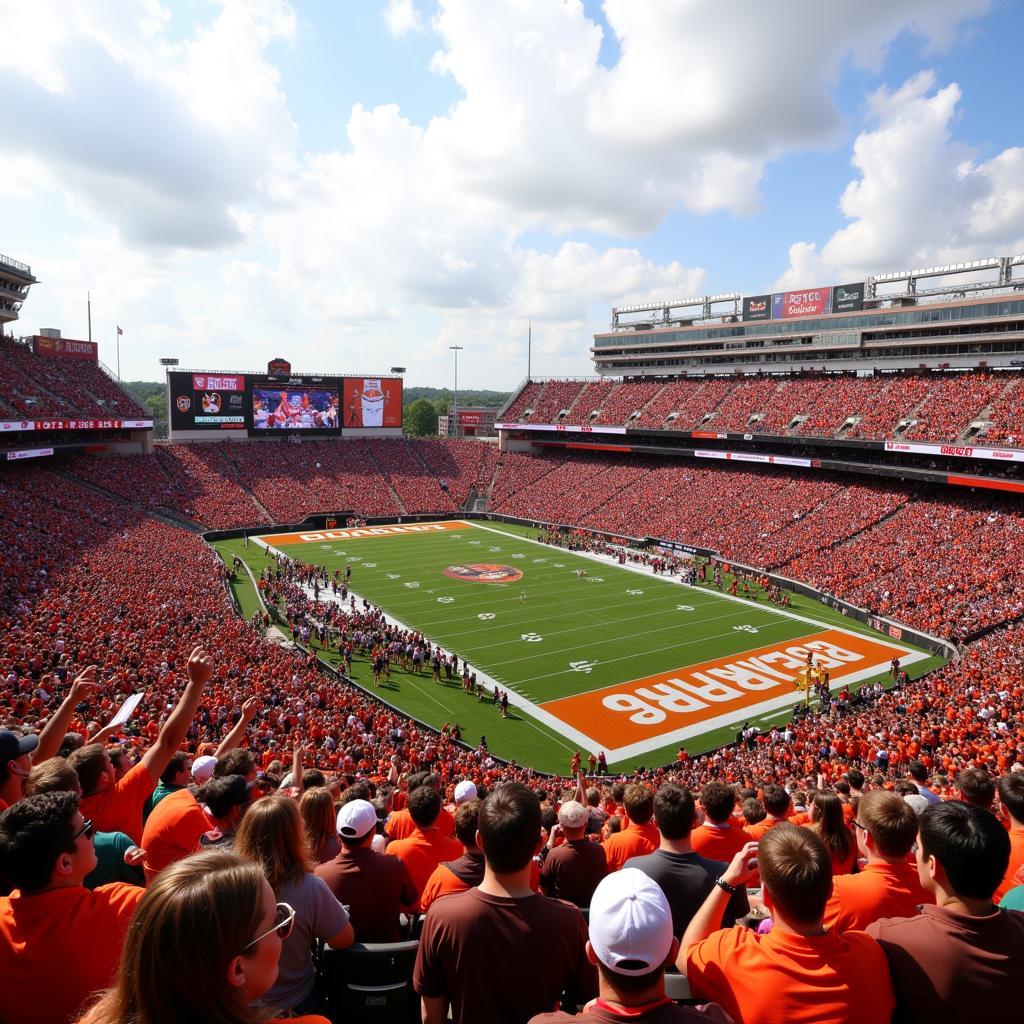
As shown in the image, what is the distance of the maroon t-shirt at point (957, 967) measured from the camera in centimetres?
272

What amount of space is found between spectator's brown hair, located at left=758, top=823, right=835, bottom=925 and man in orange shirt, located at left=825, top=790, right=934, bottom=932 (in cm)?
112

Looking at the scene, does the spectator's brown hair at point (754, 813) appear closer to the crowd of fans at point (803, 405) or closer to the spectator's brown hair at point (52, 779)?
the spectator's brown hair at point (52, 779)

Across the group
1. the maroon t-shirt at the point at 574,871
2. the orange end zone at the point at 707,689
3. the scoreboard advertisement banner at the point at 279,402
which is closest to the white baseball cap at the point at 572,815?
the maroon t-shirt at the point at 574,871

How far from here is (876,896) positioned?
3.72 meters

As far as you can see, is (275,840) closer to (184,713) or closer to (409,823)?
(184,713)

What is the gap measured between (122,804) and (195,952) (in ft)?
10.9

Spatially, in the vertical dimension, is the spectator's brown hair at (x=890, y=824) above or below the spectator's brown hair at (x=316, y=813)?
above

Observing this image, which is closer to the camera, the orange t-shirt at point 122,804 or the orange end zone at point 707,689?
the orange t-shirt at point 122,804

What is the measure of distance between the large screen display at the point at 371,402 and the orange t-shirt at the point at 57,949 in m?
62.1

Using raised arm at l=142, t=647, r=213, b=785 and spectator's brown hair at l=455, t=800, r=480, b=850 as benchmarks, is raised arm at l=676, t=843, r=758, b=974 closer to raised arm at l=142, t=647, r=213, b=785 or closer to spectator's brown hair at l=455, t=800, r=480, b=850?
spectator's brown hair at l=455, t=800, r=480, b=850

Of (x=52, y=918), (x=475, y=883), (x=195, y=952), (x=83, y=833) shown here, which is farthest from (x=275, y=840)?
(x=195, y=952)

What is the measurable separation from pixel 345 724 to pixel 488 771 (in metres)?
4.29

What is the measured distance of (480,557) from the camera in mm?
42312

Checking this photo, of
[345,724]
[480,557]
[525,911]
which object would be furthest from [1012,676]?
[480,557]
